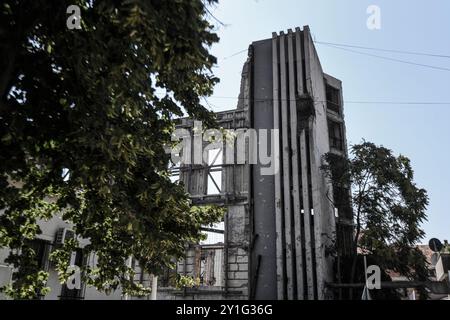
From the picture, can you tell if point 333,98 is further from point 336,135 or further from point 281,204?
point 281,204

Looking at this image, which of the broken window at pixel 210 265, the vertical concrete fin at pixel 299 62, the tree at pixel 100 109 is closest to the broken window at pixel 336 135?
the vertical concrete fin at pixel 299 62

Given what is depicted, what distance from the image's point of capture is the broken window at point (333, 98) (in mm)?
24484

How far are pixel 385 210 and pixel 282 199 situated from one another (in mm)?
4410

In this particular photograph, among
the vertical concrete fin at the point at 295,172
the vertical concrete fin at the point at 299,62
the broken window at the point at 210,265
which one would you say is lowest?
the broken window at the point at 210,265

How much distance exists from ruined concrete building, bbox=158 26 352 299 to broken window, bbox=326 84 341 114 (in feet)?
0.29

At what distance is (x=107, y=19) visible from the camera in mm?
5473

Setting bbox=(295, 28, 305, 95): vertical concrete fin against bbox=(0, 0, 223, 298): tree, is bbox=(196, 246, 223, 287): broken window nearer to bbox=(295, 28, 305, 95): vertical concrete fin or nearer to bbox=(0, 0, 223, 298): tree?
bbox=(295, 28, 305, 95): vertical concrete fin

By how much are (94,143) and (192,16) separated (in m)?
2.01

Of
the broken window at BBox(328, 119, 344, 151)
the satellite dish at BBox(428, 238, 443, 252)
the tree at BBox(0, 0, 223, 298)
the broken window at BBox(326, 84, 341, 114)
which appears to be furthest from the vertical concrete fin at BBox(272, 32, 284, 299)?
the tree at BBox(0, 0, 223, 298)

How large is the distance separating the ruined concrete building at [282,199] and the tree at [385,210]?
1.61 m

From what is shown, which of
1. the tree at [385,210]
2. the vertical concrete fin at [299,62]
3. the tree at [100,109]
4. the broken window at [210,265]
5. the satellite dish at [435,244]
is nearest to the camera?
the tree at [100,109]

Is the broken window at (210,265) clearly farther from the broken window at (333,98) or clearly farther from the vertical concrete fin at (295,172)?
the broken window at (333,98)

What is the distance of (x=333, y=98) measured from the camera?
82.8ft
